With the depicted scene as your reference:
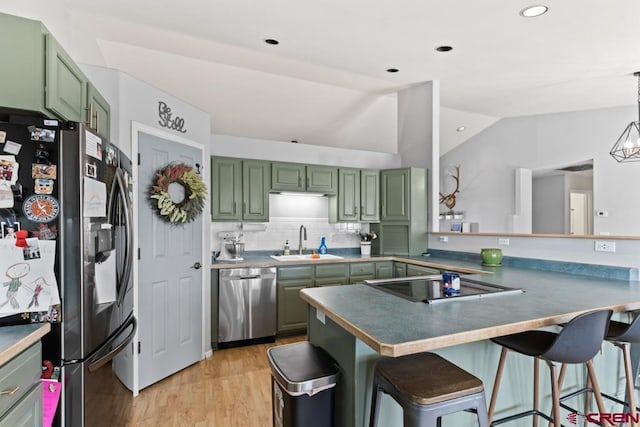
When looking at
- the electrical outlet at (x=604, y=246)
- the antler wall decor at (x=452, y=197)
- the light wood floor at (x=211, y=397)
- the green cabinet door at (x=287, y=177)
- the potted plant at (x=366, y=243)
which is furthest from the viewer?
the antler wall decor at (x=452, y=197)

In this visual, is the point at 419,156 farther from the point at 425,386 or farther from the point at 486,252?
the point at 425,386

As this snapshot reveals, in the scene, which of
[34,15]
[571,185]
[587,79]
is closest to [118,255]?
[34,15]

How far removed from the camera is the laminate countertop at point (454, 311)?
1.24 meters

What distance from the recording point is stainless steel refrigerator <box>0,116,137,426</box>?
1426 mm

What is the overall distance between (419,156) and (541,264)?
198 cm

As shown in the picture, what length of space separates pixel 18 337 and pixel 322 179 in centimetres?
334

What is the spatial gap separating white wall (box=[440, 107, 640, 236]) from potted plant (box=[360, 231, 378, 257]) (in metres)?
2.85

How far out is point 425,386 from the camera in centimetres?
123

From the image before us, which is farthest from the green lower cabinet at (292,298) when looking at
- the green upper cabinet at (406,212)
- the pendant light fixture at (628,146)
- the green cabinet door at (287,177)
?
the pendant light fixture at (628,146)

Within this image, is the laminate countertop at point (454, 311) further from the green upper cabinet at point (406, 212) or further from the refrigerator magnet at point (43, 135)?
the green upper cabinet at point (406, 212)

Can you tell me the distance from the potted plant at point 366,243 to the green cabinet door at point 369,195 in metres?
0.24

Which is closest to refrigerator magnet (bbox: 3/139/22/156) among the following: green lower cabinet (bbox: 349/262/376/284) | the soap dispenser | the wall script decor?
the wall script decor

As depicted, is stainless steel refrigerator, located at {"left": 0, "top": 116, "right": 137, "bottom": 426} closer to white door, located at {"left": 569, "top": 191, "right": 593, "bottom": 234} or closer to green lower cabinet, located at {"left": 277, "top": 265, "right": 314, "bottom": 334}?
green lower cabinet, located at {"left": 277, "top": 265, "right": 314, "bottom": 334}

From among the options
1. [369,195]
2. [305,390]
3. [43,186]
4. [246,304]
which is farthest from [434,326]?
[369,195]
